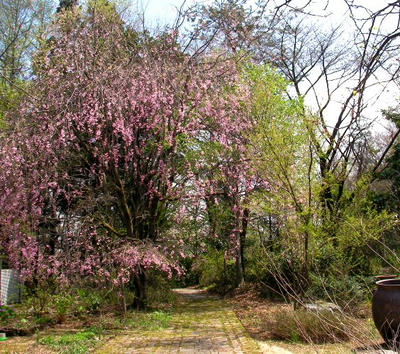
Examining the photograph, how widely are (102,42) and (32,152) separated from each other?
307 centimetres

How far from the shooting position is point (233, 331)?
25.5 ft

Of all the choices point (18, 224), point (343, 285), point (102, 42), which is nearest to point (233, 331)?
point (343, 285)

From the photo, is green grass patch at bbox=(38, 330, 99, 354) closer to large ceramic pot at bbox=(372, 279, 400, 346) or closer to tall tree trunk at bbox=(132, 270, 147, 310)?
tall tree trunk at bbox=(132, 270, 147, 310)

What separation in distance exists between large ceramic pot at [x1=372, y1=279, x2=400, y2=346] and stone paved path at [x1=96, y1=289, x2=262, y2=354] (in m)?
1.73

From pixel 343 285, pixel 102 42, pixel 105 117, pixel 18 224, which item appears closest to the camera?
pixel 18 224

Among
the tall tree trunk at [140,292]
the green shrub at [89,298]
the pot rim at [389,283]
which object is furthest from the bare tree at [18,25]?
the pot rim at [389,283]

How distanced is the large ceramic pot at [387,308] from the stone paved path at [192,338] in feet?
5.68

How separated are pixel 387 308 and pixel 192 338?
128 inches

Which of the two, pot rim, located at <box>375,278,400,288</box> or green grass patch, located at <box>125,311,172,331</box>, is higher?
pot rim, located at <box>375,278,400,288</box>

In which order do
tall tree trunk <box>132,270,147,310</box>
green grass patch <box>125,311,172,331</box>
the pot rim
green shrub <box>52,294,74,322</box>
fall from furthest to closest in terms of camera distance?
tall tree trunk <box>132,270,147,310</box> < green grass patch <box>125,311,172,331</box> < green shrub <box>52,294,74,322</box> < the pot rim

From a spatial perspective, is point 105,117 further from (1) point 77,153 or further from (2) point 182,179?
(2) point 182,179

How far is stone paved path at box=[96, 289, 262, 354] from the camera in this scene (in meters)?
6.22

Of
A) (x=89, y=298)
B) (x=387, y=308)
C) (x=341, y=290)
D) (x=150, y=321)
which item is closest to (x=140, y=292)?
(x=150, y=321)

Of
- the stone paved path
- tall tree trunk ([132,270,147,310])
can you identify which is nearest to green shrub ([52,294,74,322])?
the stone paved path
